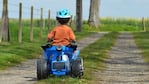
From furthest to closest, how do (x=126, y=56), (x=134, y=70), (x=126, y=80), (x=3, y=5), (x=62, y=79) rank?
(x=3, y=5)
(x=126, y=56)
(x=134, y=70)
(x=126, y=80)
(x=62, y=79)

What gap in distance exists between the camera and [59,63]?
1355 centimetres

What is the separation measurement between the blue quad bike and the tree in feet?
136

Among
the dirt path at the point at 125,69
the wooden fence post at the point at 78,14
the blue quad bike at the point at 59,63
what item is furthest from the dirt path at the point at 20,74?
the wooden fence post at the point at 78,14

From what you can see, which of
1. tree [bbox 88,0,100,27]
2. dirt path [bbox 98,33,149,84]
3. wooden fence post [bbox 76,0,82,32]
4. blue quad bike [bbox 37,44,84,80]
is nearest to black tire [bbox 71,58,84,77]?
blue quad bike [bbox 37,44,84,80]

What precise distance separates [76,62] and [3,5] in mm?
14440

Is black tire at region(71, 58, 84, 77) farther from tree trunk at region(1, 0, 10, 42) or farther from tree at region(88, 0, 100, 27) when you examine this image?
tree at region(88, 0, 100, 27)

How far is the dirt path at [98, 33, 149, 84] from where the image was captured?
14.3 metres

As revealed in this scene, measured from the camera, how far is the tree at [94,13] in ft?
182

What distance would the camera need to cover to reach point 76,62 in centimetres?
1377

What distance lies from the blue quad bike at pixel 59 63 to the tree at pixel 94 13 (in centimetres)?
4145

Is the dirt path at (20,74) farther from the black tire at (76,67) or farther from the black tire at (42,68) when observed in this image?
the black tire at (76,67)

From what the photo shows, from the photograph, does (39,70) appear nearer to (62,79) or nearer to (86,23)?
(62,79)

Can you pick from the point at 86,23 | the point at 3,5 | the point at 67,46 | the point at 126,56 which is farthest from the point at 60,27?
the point at 86,23

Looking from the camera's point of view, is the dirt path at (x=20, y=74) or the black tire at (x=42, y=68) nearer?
the black tire at (x=42, y=68)
